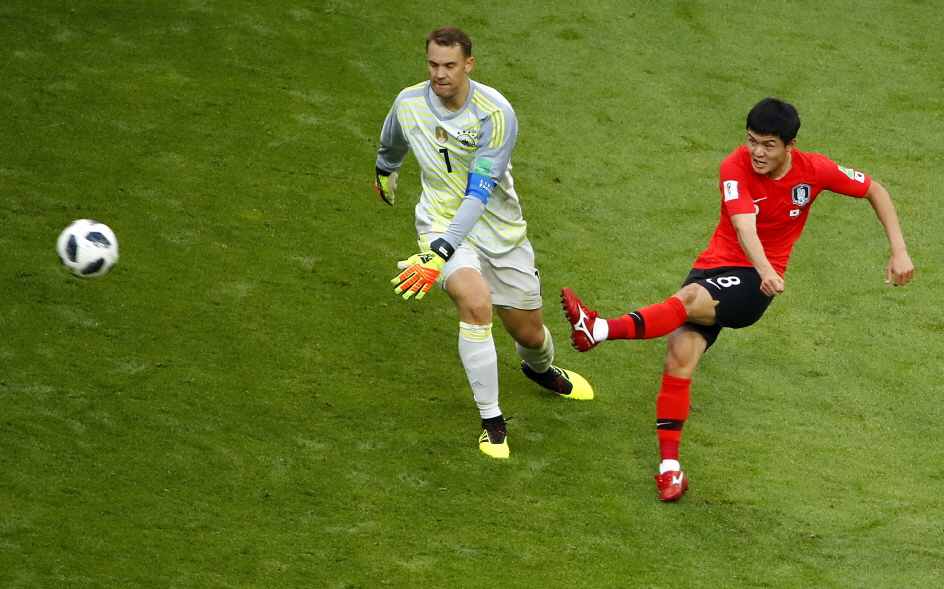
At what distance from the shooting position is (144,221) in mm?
7633

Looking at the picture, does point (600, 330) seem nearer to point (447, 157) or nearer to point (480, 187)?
point (480, 187)

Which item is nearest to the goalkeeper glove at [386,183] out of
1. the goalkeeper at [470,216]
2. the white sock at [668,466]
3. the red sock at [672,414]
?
the goalkeeper at [470,216]

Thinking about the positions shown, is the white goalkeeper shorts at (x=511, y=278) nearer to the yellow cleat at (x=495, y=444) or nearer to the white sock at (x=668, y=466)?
the yellow cleat at (x=495, y=444)

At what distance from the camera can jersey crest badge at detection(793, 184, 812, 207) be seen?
18.4 ft

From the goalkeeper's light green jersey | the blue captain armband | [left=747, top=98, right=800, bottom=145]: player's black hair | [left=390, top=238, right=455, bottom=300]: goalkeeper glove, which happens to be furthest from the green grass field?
[left=747, top=98, right=800, bottom=145]: player's black hair

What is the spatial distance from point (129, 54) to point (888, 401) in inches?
272

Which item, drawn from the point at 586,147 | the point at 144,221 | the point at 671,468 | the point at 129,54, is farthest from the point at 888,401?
the point at 129,54

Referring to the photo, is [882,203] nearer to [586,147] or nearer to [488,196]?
[488,196]

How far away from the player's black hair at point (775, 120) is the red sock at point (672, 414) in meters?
1.28

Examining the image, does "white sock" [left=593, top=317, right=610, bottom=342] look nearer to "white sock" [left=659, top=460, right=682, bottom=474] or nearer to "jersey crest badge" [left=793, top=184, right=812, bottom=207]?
"white sock" [left=659, top=460, right=682, bottom=474]

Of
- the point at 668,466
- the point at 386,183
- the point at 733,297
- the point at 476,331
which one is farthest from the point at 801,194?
the point at 386,183

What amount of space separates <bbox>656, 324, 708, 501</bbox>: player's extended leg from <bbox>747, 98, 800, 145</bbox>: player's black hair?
3.53ft

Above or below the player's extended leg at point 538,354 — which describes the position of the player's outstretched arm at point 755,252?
above

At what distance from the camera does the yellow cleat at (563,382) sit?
6.44 metres
